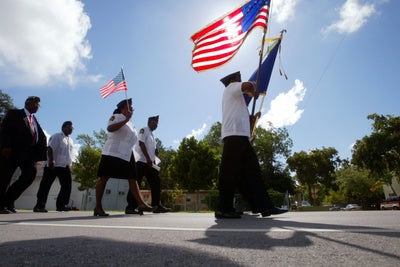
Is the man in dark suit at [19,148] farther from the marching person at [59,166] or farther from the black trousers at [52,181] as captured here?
the black trousers at [52,181]

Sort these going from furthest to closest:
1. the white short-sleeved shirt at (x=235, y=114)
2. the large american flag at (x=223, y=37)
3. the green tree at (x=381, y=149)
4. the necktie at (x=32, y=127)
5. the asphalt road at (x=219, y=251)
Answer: the green tree at (x=381, y=149) < the necktie at (x=32, y=127) < the large american flag at (x=223, y=37) < the white short-sleeved shirt at (x=235, y=114) < the asphalt road at (x=219, y=251)

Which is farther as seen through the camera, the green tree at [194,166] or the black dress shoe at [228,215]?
the green tree at [194,166]

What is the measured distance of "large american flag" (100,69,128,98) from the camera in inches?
305

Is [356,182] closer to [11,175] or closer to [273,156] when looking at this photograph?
[273,156]

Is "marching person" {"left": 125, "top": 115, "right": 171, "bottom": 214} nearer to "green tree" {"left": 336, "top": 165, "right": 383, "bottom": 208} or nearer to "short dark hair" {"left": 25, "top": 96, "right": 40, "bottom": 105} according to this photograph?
"short dark hair" {"left": 25, "top": 96, "right": 40, "bottom": 105}

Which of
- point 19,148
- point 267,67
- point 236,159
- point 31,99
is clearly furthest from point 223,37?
point 19,148

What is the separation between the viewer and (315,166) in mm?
52375

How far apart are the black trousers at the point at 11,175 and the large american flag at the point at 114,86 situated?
90.8 inches

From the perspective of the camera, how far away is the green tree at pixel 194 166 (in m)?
37.1

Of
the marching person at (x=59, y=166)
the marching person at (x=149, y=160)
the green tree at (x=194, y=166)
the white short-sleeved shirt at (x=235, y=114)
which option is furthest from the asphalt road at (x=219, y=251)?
the green tree at (x=194, y=166)

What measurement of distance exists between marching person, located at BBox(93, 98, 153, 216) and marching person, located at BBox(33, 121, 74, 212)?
9.95ft

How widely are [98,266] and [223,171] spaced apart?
339cm

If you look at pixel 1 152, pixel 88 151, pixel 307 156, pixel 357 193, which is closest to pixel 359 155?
pixel 307 156

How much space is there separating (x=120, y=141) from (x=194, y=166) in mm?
31624
